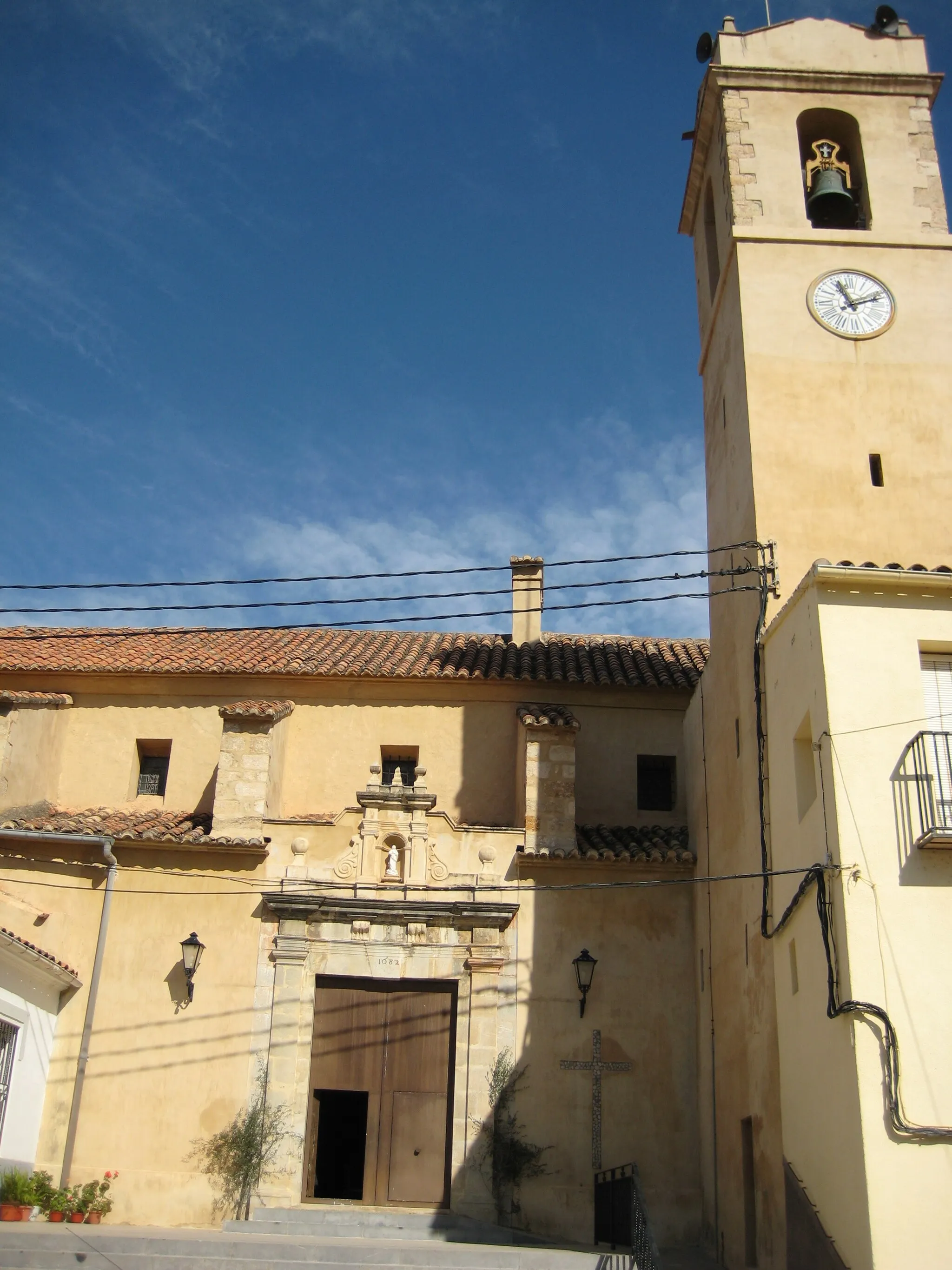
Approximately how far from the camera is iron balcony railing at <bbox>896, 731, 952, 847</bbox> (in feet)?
35.3

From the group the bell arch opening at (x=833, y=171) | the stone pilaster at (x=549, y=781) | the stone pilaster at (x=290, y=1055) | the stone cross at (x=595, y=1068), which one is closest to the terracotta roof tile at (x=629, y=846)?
the stone pilaster at (x=549, y=781)

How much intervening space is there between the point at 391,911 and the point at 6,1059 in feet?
16.4

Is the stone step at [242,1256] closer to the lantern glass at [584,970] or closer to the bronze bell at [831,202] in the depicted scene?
the lantern glass at [584,970]

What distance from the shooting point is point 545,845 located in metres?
17.1

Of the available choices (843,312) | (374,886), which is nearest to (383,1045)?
(374,886)

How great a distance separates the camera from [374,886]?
55.2 ft

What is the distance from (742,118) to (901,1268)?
48.3ft

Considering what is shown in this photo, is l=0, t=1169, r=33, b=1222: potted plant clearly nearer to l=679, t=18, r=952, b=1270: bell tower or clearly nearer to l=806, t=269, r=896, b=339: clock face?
l=679, t=18, r=952, b=1270: bell tower

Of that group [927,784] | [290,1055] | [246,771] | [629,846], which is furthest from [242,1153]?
[927,784]

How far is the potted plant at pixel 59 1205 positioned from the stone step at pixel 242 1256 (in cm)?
149

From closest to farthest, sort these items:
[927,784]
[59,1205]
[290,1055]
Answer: [927,784]
[59,1205]
[290,1055]

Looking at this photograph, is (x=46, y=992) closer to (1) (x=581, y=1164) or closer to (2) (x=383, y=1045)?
(2) (x=383, y=1045)

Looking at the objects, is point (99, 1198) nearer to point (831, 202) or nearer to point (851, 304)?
point (851, 304)

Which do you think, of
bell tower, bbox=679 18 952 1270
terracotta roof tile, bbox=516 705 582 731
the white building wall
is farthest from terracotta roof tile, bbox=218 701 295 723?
bell tower, bbox=679 18 952 1270
